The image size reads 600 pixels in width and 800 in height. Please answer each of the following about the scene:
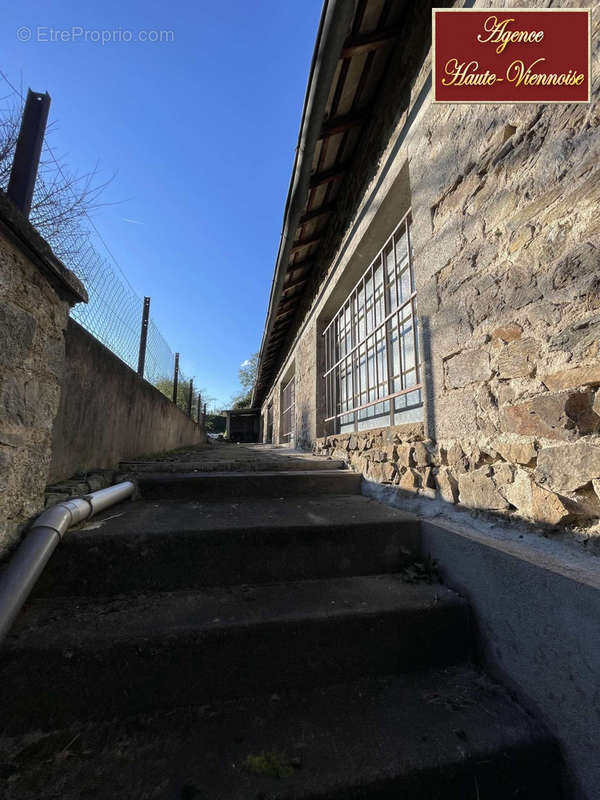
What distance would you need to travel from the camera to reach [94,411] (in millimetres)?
2373

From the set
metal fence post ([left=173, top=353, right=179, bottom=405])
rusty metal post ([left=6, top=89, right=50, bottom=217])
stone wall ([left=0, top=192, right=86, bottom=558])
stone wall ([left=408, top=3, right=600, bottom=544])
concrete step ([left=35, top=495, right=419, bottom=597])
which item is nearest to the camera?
stone wall ([left=408, top=3, right=600, bottom=544])

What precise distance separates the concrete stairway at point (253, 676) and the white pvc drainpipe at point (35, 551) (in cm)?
8

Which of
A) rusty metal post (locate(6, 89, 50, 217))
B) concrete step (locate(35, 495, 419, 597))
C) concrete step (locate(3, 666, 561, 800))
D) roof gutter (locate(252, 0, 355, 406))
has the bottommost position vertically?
concrete step (locate(3, 666, 561, 800))

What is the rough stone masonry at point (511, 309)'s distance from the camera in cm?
122

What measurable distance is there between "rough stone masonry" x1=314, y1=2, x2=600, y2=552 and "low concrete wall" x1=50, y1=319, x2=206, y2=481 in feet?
6.68

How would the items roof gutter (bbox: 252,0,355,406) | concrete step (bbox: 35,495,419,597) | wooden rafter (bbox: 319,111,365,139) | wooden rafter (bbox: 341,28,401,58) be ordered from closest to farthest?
concrete step (bbox: 35,495,419,597), roof gutter (bbox: 252,0,355,406), wooden rafter (bbox: 341,28,401,58), wooden rafter (bbox: 319,111,365,139)

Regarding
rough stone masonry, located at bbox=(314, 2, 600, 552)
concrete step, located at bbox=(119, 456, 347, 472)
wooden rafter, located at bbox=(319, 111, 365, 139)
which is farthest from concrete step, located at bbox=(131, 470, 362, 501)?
wooden rafter, located at bbox=(319, 111, 365, 139)

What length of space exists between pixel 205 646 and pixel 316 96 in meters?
3.12

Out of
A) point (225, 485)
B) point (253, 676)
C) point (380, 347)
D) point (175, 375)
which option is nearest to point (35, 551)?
point (253, 676)

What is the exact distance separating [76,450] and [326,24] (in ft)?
9.42

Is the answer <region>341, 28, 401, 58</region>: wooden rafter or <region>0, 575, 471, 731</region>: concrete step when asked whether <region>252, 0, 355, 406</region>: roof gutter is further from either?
<region>0, 575, 471, 731</region>: concrete step

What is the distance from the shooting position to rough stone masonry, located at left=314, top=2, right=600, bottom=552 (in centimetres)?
122

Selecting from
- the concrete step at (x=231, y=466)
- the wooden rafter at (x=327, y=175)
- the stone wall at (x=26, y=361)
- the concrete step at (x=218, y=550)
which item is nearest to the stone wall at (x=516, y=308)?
the concrete step at (x=218, y=550)

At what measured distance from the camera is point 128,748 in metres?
1.00
